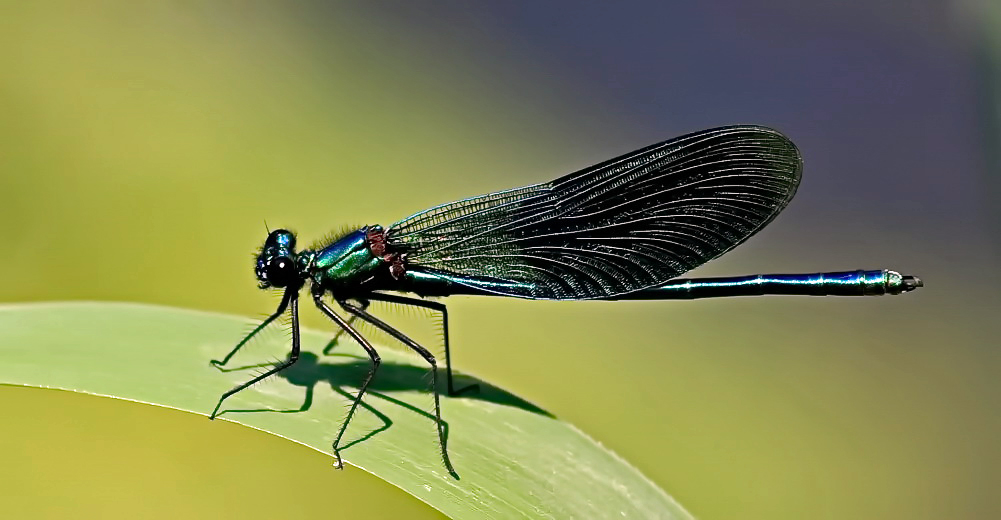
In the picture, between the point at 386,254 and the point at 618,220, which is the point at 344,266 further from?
the point at 618,220

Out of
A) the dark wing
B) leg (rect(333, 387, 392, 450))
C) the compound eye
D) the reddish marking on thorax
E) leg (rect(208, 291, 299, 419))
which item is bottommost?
leg (rect(333, 387, 392, 450))

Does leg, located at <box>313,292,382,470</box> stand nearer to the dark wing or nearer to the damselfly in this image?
the damselfly

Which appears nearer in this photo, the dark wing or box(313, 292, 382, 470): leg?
box(313, 292, 382, 470): leg

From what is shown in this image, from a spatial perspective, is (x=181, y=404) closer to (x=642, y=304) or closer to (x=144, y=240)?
(x=144, y=240)

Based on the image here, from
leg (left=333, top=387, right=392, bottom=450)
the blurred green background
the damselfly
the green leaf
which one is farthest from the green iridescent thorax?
leg (left=333, top=387, right=392, bottom=450)

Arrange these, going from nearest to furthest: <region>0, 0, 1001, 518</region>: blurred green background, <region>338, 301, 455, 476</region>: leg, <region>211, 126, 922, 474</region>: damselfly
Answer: <region>338, 301, 455, 476</region>: leg → <region>211, 126, 922, 474</region>: damselfly → <region>0, 0, 1001, 518</region>: blurred green background

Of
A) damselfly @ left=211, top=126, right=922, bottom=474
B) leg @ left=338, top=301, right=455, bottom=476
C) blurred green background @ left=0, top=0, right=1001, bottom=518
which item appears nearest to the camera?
leg @ left=338, top=301, right=455, bottom=476

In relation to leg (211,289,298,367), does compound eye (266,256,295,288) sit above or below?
above

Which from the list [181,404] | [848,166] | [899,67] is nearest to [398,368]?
[181,404]
